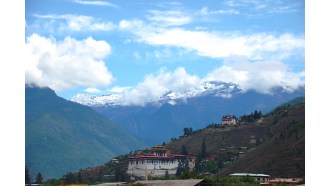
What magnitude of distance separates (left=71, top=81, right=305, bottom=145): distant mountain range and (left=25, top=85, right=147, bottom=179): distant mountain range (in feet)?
16.0

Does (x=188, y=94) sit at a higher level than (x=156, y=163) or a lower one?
higher

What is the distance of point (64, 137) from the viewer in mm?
52750

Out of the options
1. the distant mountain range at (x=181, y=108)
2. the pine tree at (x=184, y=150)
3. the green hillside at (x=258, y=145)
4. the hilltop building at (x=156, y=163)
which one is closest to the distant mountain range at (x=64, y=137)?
the distant mountain range at (x=181, y=108)

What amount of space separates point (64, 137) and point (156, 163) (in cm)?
1630

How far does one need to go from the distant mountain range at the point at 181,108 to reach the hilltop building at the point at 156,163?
29.7 m

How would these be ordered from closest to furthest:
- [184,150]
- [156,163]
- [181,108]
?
[156,163] < [184,150] < [181,108]

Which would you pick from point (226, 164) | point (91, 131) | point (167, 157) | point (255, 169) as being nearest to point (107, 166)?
point (167, 157)

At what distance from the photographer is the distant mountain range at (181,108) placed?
2879 inches

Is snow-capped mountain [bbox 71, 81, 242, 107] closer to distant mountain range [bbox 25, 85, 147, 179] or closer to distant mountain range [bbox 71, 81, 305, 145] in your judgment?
distant mountain range [bbox 71, 81, 305, 145]

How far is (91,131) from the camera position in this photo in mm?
60000

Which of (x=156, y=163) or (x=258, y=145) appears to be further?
(x=156, y=163)

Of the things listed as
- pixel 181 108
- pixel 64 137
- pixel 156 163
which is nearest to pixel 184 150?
pixel 156 163

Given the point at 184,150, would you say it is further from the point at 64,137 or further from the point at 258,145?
the point at 64,137
